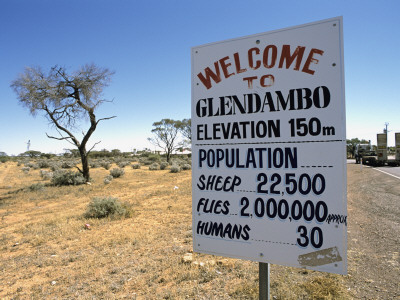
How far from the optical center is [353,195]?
34.6ft

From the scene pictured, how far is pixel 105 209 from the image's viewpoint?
815 cm

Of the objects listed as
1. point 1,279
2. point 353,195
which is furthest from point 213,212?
point 353,195

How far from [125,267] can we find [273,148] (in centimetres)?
401

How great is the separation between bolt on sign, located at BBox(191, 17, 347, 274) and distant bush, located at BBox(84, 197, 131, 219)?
6918 millimetres

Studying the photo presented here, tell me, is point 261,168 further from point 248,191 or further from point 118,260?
point 118,260

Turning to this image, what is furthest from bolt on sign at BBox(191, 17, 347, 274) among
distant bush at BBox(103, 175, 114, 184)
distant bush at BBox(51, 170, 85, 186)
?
distant bush at BBox(51, 170, 85, 186)

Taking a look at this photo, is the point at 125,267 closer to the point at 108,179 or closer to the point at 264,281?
the point at 264,281

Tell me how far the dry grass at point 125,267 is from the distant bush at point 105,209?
1.17 ft

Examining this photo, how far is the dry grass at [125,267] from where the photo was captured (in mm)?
3582

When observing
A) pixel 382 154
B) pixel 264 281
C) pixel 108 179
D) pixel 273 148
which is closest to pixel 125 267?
pixel 264 281

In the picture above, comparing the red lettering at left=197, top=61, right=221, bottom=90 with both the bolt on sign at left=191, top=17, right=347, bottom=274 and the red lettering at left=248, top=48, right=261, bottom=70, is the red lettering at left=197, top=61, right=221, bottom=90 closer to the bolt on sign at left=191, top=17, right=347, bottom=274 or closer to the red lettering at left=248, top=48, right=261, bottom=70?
the bolt on sign at left=191, top=17, right=347, bottom=274

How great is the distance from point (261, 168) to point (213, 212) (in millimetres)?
505

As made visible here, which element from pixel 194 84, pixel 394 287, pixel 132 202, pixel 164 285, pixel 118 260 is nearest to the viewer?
pixel 194 84

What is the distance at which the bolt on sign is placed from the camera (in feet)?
5.04
